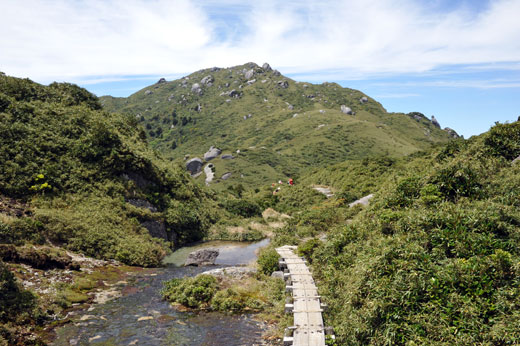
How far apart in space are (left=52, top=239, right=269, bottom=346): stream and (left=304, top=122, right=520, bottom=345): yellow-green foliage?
498cm

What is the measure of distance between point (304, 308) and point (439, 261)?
6537mm

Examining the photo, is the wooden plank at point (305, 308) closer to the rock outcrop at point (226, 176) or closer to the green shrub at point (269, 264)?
the green shrub at point (269, 264)

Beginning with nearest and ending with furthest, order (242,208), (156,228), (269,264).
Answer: (269,264), (156,228), (242,208)

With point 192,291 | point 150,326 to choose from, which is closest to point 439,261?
point 192,291

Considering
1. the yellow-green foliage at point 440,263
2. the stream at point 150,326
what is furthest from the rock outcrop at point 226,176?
the yellow-green foliage at point 440,263

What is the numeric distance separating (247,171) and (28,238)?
114 m

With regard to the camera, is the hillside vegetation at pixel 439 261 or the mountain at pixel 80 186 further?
the mountain at pixel 80 186

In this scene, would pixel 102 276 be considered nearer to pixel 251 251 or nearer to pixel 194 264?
pixel 194 264

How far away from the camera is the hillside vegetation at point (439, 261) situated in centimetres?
1062

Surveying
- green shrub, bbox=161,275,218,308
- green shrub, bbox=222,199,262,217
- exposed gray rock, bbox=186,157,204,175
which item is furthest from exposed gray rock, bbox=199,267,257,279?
exposed gray rock, bbox=186,157,204,175

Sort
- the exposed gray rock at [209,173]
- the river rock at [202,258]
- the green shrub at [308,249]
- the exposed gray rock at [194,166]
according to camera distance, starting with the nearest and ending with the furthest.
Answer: the green shrub at [308,249], the river rock at [202,258], the exposed gray rock at [209,173], the exposed gray rock at [194,166]

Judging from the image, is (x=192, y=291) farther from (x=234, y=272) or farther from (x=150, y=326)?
(x=234, y=272)

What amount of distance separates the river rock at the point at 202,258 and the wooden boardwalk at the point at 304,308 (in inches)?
400

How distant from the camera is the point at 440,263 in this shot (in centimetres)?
1284
